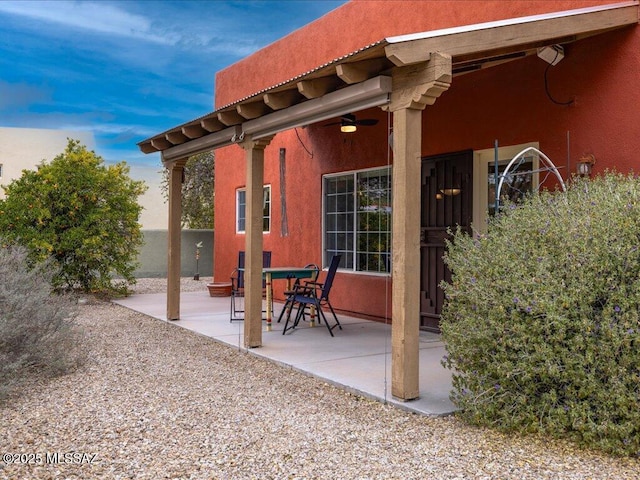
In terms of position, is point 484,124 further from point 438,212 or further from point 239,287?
point 239,287

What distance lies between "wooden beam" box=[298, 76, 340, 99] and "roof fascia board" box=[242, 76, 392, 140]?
0.08 metres

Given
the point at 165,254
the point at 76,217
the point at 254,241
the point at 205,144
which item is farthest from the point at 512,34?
the point at 165,254

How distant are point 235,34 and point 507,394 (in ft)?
93.1

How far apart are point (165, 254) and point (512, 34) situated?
15917 millimetres

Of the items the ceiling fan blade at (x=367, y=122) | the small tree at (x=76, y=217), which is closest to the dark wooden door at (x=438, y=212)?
the ceiling fan blade at (x=367, y=122)

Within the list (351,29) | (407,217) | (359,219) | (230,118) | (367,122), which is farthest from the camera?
(351,29)

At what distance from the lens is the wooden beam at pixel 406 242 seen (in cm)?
452

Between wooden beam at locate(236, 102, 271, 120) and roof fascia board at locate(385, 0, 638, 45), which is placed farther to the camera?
wooden beam at locate(236, 102, 271, 120)

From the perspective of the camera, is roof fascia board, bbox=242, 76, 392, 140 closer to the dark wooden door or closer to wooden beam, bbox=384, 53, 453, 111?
wooden beam, bbox=384, 53, 453, 111

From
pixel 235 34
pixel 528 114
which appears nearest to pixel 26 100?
pixel 235 34

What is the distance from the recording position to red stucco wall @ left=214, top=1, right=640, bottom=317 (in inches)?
217

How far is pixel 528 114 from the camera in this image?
636 cm

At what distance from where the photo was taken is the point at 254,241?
6750mm

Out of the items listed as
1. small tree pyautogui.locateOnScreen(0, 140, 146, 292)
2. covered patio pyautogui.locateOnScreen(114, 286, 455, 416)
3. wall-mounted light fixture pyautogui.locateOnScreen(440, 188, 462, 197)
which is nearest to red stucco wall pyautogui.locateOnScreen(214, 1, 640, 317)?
wall-mounted light fixture pyautogui.locateOnScreen(440, 188, 462, 197)
